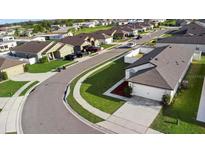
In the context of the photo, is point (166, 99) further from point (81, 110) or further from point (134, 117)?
point (81, 110)

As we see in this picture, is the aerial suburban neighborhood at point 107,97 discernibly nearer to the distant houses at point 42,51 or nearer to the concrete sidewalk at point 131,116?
the concrete sidewalk at point 131,116

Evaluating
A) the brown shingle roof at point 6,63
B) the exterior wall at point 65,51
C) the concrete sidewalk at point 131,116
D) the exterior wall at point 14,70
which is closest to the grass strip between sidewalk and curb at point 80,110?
the concrete sidewalk at point 131,116

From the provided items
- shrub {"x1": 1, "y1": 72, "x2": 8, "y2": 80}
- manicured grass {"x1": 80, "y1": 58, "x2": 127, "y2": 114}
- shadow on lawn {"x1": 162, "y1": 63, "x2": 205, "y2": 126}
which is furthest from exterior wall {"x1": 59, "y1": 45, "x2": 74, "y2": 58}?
shadow on lawn {"x1": 162, "y1": 63, "x2": 205, "y2": 126}

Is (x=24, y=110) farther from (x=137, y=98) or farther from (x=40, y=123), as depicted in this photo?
(x=137, y=98)

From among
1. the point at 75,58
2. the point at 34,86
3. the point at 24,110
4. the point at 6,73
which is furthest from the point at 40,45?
the point at 24,110

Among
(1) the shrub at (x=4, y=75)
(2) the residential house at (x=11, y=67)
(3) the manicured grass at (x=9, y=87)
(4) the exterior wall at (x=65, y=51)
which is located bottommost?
(3) the manicured grass at (x=9, y=87)

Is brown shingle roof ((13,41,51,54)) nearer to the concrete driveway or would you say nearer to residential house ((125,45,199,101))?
residential house ((125,45,199,101))
